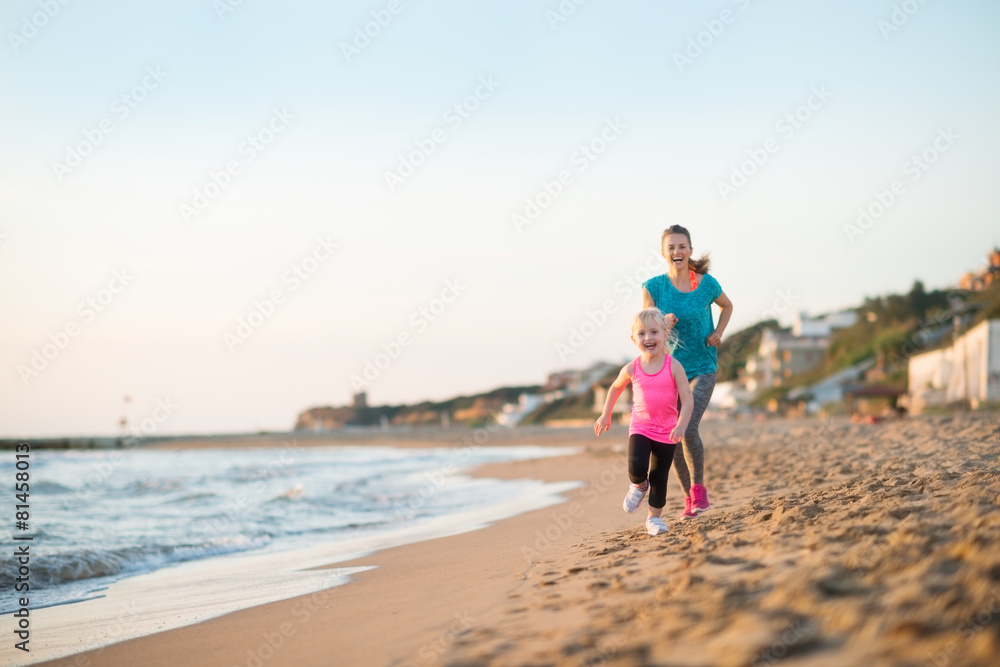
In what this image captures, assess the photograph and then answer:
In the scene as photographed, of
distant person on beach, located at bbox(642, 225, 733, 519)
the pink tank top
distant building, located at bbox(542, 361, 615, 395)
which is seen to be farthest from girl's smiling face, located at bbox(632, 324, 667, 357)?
distant building, located at bbox(542, 361, 615, 395)

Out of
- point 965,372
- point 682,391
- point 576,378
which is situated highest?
point 576,378

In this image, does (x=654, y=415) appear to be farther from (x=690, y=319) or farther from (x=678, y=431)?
(x=690, y=319)

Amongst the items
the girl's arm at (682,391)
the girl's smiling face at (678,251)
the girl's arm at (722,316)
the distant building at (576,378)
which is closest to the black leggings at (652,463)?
the girl's arm at (682,391)

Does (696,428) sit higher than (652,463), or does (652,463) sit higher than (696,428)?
(696,428)

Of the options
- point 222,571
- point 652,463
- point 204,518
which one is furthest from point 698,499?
point 204,518

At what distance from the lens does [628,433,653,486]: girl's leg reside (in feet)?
13.6

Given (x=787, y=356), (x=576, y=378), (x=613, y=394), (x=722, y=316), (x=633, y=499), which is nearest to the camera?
(x=633, y=499)

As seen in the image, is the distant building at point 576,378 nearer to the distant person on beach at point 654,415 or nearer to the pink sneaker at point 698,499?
the pink sneaker at point 698,499

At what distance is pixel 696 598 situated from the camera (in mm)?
2395

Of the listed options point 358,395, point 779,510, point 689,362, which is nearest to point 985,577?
point 779,510

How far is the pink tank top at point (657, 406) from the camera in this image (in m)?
4.16

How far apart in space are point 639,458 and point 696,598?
1.79 m

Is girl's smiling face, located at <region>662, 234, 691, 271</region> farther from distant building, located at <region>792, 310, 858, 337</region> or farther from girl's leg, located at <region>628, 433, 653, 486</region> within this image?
distant building, located at <region>792, 310, 858, 337</region>

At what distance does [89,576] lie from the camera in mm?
5855
